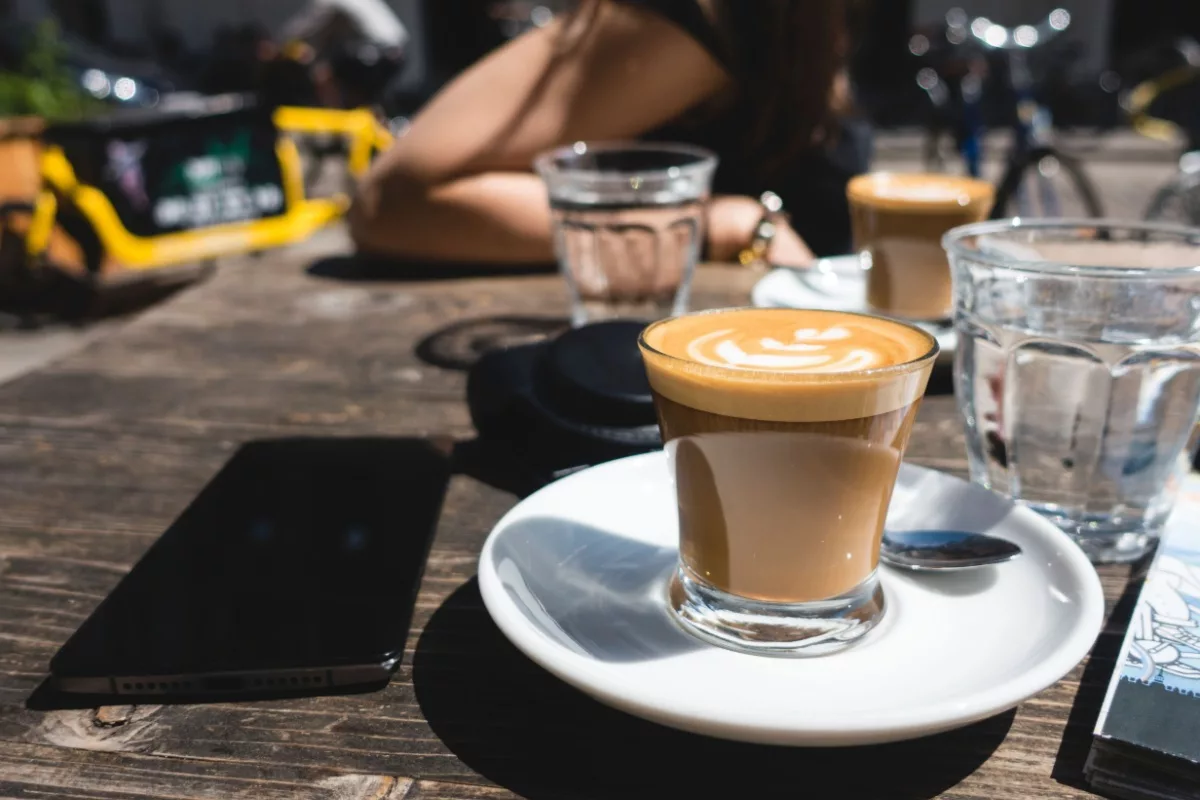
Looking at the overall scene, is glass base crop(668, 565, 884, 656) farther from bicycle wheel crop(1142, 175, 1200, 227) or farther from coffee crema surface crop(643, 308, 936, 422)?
Result: bicycle wheel crop(1142, 175, 1200, 227)

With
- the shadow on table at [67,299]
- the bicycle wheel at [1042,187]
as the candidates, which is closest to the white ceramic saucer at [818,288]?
the bicycle wheel at [1042,187]

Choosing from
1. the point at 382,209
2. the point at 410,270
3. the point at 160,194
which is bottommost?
the point at 160,194

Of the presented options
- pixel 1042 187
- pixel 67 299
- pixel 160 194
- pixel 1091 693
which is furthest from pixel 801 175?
pixel 67 299

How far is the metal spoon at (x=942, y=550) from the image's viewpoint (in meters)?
0.59

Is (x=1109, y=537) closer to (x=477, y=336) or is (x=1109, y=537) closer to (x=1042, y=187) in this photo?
(x=477, y=336)

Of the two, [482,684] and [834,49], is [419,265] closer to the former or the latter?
[834,49]

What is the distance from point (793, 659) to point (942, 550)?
0.51 feet

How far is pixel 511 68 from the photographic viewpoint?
1609mm

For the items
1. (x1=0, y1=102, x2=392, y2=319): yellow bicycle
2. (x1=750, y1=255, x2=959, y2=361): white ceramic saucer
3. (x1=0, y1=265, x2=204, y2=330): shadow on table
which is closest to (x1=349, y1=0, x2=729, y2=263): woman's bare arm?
(x1=750, y1=255, x2=959, y2=361): white ceramic saucer

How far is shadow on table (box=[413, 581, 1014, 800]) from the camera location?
46 cm

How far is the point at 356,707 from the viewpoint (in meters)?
0.53

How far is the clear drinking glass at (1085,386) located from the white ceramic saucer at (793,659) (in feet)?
0.36

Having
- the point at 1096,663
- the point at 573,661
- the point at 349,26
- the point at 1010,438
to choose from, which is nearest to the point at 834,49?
the point at 1010,438

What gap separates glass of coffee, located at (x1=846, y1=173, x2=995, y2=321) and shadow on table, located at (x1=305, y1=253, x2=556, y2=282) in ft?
2.16
